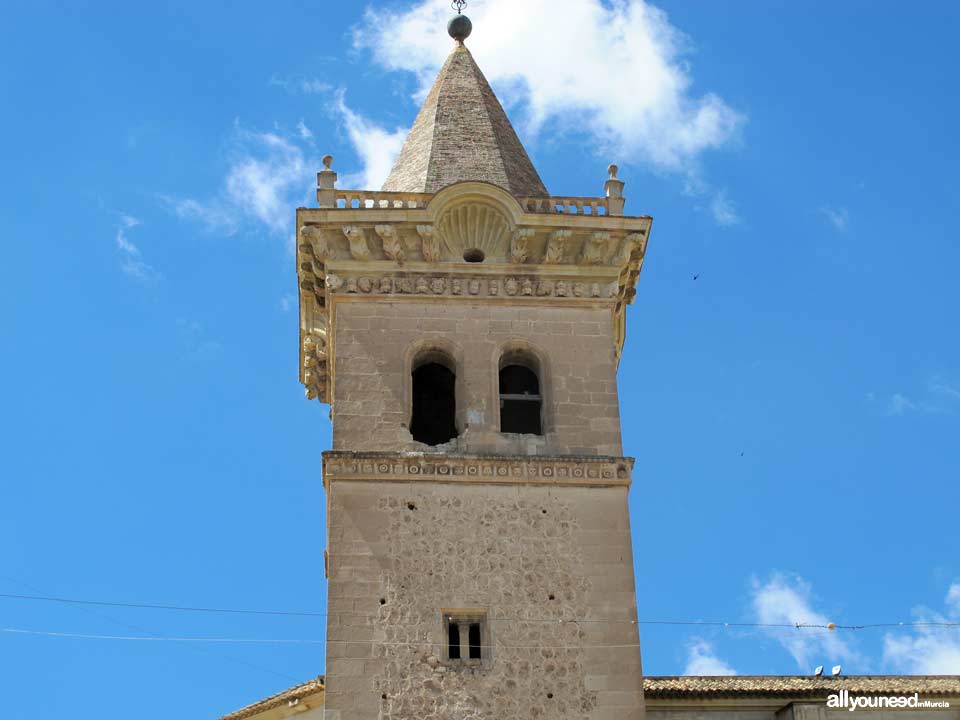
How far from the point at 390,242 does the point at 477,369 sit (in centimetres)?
242

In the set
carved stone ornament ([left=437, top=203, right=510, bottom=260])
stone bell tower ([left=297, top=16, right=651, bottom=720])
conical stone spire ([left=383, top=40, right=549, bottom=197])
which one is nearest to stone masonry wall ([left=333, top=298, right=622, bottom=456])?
stone bell tower ([left=297, top=16, right=651, bottom=720])

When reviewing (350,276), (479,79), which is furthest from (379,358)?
(479,79)

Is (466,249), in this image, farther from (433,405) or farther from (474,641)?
(474,641)

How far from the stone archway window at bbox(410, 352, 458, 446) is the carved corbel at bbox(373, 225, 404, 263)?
1742 mm

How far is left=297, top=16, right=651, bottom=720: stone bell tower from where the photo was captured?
83.7ft

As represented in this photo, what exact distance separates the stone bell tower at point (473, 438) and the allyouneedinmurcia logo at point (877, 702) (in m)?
2.80

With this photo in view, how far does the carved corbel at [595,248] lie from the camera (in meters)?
29.3

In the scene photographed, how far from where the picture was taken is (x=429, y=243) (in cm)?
2911

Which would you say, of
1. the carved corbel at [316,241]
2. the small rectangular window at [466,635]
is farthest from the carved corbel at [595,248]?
the small rectangular window at [466,635]

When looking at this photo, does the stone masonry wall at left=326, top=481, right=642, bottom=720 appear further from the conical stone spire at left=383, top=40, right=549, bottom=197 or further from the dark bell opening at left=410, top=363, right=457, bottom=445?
the conical stone spire at left=383, top=40, right=549, bottom=197

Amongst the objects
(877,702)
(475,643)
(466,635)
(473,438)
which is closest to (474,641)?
(475,643)

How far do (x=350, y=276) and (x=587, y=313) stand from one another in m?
3.66

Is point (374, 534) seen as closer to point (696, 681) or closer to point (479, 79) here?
point (696, 681)

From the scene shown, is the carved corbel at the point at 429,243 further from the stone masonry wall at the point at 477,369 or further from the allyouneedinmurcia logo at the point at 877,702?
the allyouneedinmurcia logo at the point at 877,702
